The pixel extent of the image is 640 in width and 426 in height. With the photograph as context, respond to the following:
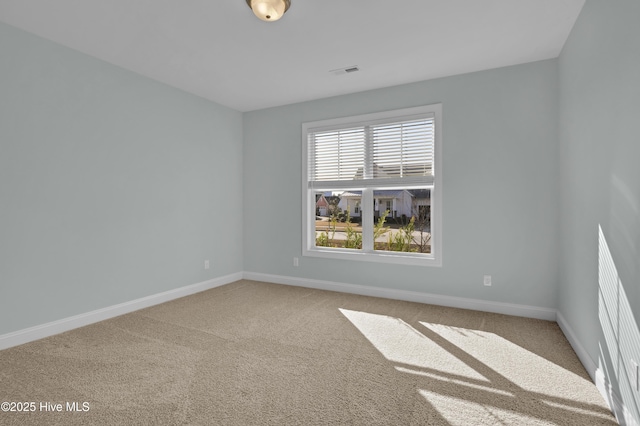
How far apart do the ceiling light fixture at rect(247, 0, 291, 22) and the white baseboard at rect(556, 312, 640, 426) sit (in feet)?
10.3

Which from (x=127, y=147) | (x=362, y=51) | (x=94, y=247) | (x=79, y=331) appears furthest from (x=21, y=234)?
(x=362, y=51)

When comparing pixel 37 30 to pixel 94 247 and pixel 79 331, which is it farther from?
pixel 79 331

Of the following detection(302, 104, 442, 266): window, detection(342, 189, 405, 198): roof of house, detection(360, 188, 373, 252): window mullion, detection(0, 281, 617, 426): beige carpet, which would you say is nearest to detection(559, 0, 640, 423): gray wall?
detection(0, 281, 617, 426): beige carpet

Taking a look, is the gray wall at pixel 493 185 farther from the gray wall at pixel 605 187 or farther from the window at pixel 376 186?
the gray wall at pixel 605 187

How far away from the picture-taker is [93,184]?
3314 mm

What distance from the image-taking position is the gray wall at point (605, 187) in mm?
1675

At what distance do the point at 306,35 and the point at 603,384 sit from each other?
331 centimetres

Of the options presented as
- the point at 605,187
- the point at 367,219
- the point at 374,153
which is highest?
the point at 374,153

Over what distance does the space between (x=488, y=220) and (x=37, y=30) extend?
460cm

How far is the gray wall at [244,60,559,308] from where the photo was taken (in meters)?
3.36

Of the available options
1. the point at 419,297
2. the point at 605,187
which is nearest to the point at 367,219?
the point at 419,297

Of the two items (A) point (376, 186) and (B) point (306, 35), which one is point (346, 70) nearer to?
(B) point (306, 35)

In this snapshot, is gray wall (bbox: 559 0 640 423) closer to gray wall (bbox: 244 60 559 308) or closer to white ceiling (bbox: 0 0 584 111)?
gray wall (bbox: 244 60 559 308)

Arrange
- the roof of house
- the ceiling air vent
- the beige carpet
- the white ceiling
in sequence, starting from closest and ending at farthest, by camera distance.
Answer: the beige carpet < the white ceiling < the ceiling air vent < the roof of house
